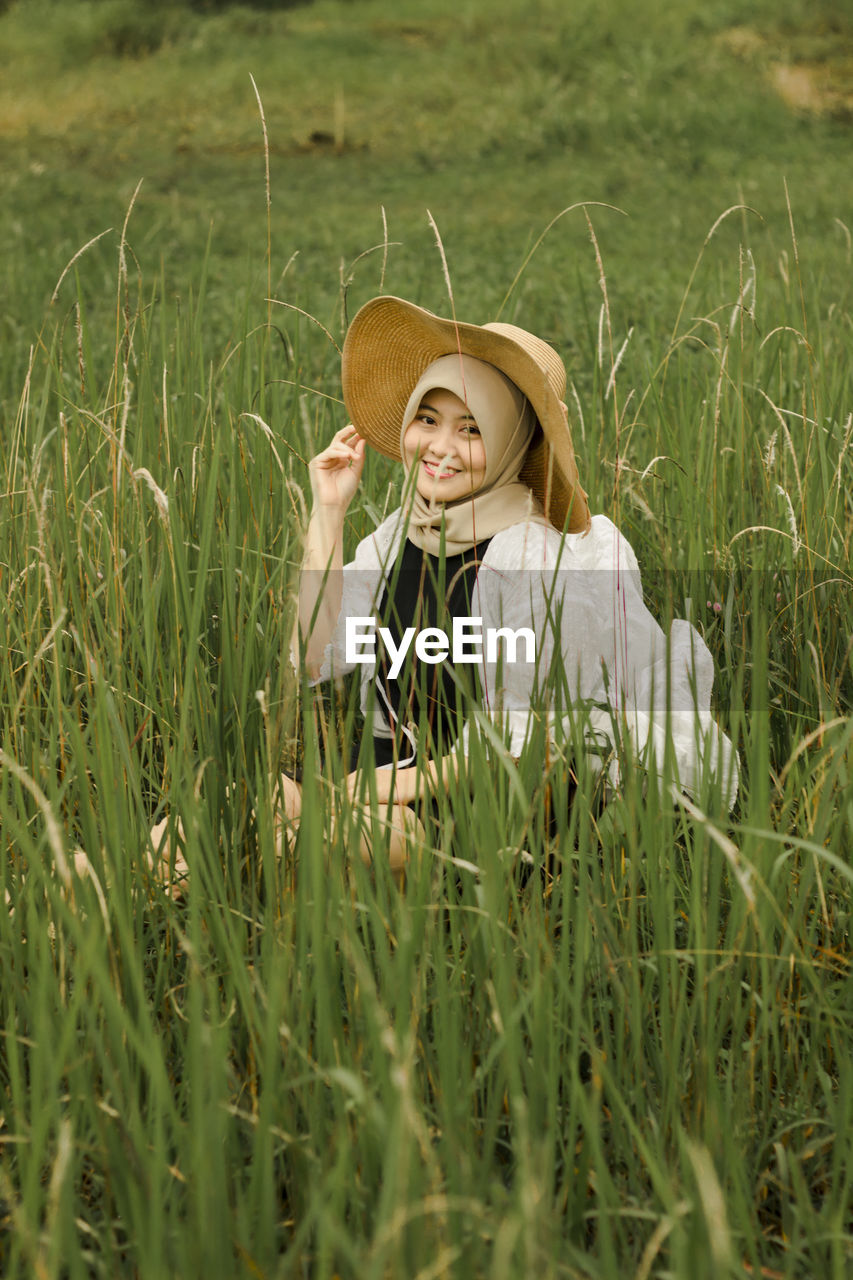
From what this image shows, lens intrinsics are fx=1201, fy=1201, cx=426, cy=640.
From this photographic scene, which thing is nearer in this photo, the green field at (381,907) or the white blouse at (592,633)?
the green field at (381,907)

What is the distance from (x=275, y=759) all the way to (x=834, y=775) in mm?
667

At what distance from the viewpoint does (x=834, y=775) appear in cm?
141

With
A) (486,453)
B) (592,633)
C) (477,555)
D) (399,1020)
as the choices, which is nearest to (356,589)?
(477,555)

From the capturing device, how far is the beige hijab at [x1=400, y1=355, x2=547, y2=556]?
205cm

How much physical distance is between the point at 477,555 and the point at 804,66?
48.0 ft

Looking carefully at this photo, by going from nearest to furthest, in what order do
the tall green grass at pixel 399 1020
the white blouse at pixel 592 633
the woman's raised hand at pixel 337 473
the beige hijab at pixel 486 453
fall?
1. the tall green grass at pixel 399 1020
2. the white blouse at pixel 592 633
3. the beige hijab at pixel 486 453
4. the woman's raised hand at pixel 337 473

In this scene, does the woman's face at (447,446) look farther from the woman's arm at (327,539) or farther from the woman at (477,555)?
the woman's arm at (327,539)

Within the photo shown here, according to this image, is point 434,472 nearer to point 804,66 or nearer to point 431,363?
point 431,363

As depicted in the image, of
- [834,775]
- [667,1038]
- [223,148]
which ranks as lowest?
[667,1038]

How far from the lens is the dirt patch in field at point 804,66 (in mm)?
13344

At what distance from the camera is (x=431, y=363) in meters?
2.26

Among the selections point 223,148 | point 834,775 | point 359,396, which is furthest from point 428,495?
point 223,148

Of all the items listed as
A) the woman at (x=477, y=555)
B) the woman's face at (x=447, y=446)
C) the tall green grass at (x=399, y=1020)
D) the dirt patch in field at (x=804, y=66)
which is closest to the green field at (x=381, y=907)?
the tall green grass at (x=399, y=1020)

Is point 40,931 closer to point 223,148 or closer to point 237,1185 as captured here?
point 237,1185
